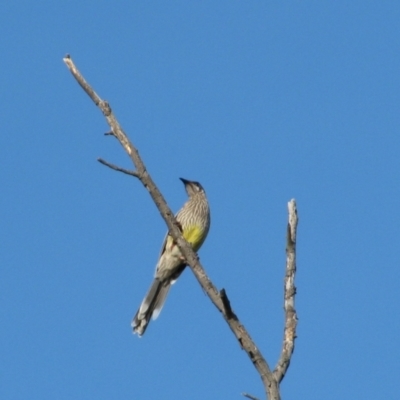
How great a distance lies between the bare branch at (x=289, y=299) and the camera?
5023 millimetres

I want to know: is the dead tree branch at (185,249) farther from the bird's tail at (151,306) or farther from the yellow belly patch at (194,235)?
the yellow belly patch at (194,235)

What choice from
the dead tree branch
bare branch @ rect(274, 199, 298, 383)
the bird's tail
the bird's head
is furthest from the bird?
bare branch @ rect(274, 199, 298, 383)

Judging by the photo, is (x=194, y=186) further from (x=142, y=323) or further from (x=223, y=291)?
(x=223, y=291)

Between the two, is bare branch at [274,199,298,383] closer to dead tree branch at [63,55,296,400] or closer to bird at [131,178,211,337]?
dead tree branch at [63,55,296,400]

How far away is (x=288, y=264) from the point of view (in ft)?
17.6

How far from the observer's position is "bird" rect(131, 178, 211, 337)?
948 cm

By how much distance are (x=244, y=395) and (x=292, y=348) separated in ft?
1.45

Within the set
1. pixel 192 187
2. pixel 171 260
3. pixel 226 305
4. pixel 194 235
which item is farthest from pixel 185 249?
pixel 192 187

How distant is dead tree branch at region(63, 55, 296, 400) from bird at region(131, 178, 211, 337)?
125 inches

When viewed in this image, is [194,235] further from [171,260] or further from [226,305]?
[226,305]

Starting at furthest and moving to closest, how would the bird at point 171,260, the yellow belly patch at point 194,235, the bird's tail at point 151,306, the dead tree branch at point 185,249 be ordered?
the yellow belly patch at point 194,235, the bird at point 171,260, the bird's tail at point 151,306, the dead tree branch at point 185,249

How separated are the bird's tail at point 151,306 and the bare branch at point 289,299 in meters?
4.04

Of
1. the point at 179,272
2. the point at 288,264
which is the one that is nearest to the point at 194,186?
the point at 179,272

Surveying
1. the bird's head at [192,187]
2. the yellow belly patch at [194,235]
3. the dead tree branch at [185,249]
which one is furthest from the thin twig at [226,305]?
the bird's head at [192,187]
